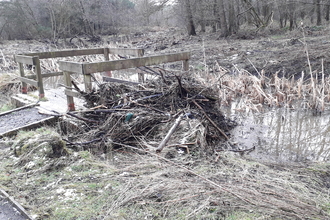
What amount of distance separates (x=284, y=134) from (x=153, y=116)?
2.66 m

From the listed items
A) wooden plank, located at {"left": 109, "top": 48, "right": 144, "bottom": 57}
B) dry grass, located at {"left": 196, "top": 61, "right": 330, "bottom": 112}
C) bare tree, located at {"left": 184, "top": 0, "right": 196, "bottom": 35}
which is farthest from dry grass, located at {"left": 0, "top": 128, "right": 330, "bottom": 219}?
bare tree, located at {"left": 184, "top": 0, "right": 196, "bottom": 35}

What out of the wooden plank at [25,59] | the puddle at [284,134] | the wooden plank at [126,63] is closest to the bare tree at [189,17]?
the puddle at [284,134]

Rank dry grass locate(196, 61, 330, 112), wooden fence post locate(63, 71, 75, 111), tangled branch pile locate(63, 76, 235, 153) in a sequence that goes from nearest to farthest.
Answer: tangled branch pile locate(63, 76, 235, 153) < wooden fence post locate(63, 71, 75, 111) < dry grass locate(196, 61, 330, 112)

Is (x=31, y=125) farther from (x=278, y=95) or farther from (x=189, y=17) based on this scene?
(x=189, y=17)

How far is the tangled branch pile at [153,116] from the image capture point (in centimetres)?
473

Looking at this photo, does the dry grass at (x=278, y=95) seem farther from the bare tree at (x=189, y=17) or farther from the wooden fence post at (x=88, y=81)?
the bare tree at (x=189, y=17)

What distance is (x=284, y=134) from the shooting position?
5.96 metres

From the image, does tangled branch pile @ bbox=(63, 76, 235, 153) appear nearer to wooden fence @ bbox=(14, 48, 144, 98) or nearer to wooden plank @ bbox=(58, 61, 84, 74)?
wooden plank @ bbox=(58, 61, 84, 74)

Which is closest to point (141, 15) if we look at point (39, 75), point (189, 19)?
point (189, 19)

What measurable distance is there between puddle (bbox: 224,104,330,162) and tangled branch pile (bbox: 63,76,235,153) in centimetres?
50

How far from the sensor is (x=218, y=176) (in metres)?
3.66

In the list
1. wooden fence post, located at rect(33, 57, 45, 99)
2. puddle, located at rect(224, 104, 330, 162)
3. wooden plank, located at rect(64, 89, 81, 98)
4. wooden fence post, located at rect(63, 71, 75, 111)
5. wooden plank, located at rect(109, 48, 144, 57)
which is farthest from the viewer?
wooden plank, located at rect(109, 48, 144, 57)

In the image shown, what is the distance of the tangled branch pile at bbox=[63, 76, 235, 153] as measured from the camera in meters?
4.73

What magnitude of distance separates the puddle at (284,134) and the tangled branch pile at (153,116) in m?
0.50
